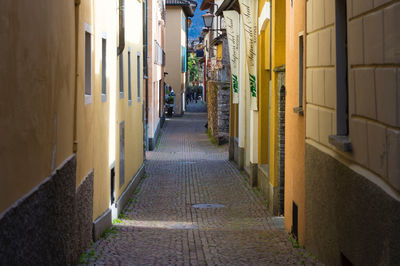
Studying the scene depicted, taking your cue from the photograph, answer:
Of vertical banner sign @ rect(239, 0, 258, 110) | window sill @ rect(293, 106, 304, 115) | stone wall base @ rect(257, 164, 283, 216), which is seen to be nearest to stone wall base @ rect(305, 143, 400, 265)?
window sill @ rect(293, 106, 304, 115)

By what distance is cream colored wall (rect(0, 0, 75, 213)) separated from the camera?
15.5 ft

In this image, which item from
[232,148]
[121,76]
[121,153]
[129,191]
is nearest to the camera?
[121,153]

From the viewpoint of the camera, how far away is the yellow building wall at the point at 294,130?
34.1 feet

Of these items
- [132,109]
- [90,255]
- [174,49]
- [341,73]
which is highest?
[174,49]

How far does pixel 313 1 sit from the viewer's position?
9.36m

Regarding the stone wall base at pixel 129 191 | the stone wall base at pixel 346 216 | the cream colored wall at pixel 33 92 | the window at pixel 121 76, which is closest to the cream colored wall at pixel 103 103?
the stone wall base at pixel 129 191

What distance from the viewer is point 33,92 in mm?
5719

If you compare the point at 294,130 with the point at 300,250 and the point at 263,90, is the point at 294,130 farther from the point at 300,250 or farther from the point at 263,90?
the point at 263,90

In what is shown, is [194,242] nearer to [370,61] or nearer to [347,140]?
[347,140]

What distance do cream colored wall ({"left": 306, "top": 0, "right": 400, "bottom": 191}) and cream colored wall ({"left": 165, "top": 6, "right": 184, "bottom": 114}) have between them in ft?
164

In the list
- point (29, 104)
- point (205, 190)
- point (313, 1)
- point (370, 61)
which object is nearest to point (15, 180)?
point (29, 104)

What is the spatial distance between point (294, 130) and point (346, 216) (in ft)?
13.5

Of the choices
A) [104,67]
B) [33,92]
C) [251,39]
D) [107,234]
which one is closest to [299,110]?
[107,234]

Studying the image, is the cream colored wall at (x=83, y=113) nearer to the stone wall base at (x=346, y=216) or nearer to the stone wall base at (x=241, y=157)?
the stone wall base at (x=346, y=216)
